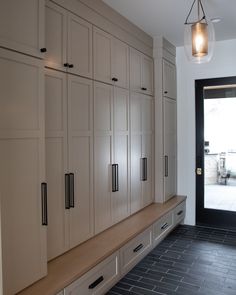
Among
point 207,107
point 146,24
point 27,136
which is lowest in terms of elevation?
point 27,136

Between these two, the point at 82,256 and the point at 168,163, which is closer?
the point at 82,256

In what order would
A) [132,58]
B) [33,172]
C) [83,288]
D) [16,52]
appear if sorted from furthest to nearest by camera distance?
[132,58]
[83,288]
[33,172]
[16,52]

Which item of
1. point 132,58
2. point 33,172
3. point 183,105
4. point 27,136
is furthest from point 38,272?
point 183,105

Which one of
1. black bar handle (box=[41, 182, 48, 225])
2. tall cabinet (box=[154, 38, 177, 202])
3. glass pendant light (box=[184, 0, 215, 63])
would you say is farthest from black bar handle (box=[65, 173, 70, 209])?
tall cabinet (box=[154, 38, 177, 202])

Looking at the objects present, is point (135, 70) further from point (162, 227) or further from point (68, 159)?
point (162, 227)

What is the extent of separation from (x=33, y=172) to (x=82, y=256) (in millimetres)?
913

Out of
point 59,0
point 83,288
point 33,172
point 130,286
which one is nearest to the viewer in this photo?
point 33,172

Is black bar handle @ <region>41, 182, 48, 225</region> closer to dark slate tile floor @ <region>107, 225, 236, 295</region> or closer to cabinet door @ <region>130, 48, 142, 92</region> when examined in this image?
dark slate tile floor @ <region>107, 225, 236, 295</region>

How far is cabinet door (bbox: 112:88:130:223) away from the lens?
136 inches

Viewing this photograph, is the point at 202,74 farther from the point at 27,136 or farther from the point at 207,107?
the point at 27,136

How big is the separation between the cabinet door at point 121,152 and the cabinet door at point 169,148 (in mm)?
1035

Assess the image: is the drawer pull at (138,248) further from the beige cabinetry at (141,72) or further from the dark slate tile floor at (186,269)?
the beige cabinetry at (141,72)

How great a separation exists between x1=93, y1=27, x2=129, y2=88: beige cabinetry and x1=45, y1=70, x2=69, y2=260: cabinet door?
24.6 inches

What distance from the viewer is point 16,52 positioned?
1989mm
